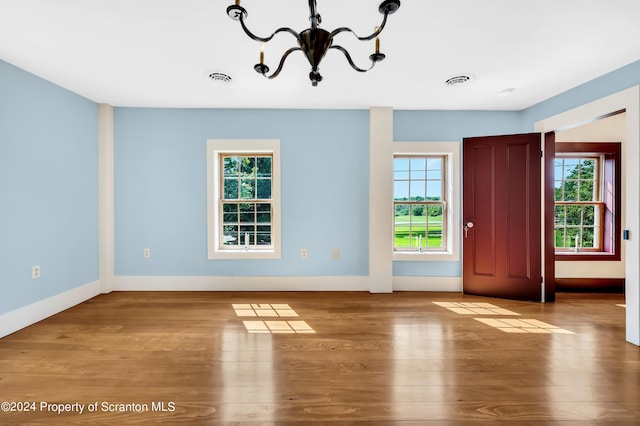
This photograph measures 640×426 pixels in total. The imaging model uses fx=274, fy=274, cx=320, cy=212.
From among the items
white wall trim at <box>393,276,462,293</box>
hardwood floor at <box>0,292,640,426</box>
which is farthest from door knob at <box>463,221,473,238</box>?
hardwood floor at <box>0,292,640,426</box>

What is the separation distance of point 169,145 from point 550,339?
479cm

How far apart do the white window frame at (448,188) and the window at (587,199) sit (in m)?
1.53

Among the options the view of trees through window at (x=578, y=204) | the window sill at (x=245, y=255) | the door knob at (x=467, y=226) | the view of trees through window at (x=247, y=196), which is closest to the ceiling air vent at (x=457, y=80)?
the door knob at (x=467, y=226)

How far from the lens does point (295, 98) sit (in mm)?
3418

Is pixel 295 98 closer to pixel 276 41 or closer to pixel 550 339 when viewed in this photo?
pixel 276 41

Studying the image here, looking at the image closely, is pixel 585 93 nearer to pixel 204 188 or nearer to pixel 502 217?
pixel 502 217

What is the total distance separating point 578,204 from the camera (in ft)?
13.2

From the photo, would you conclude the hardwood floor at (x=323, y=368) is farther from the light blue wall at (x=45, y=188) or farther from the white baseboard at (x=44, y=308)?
the light blue wall at (x=45, y=188)

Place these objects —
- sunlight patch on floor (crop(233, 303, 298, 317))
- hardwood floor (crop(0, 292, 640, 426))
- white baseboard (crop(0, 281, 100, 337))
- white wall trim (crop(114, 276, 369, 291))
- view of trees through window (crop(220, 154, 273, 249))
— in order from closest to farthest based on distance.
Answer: hardwood floor (crop(0, 292, 640, 426)), white baseboard (crop(0, 281, 100, 337)), sunlight patch on floor (crop(233, 303, 298, 317)), white wall trim (crop(114, 276, 369, 291)), view of trees through window (crop(220, 154, 273, 249))

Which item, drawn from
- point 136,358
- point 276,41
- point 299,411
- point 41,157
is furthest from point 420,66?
point 41,157

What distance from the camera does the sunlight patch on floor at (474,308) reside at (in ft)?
10.0

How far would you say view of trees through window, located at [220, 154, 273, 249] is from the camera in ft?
13.0

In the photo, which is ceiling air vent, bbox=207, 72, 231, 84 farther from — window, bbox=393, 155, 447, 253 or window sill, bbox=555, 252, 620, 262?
window sill, bbox=555, 252, 620, 262

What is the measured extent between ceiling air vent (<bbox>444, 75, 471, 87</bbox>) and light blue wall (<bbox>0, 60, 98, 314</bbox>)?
4.30 metres
